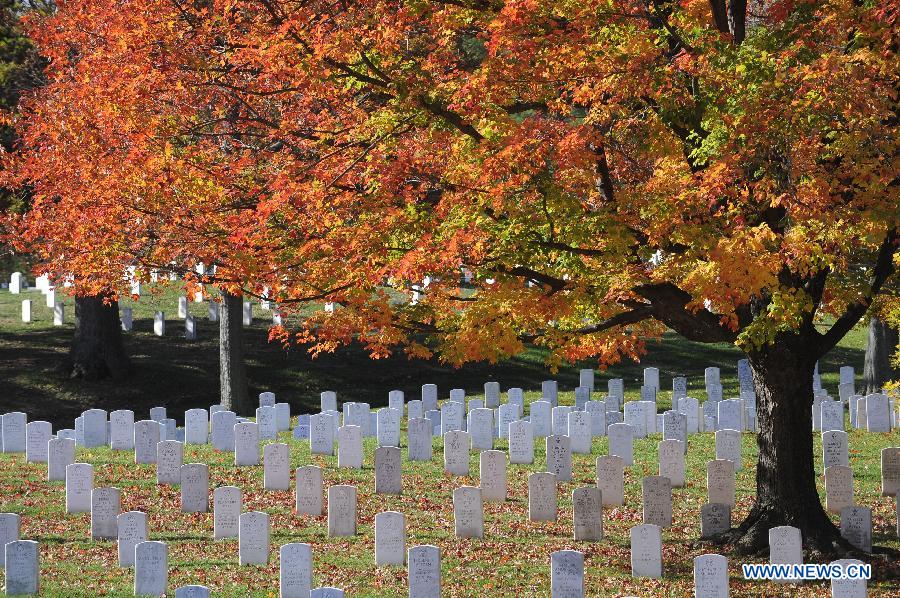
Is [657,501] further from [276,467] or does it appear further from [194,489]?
[194,489]

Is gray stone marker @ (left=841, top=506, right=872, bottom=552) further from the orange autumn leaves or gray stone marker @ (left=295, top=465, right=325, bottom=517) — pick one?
gray stone marker @ (left=295, top=465, right=325, bottom=517)

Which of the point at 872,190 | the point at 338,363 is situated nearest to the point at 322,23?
the point at 872,190

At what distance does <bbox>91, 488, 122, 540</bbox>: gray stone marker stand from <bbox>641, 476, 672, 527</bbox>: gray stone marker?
5977mm

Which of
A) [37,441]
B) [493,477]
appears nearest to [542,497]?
[493,477]

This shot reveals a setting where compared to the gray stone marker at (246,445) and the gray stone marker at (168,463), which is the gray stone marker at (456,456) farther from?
the gray stone marker at (168,463)

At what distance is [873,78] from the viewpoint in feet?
32.2

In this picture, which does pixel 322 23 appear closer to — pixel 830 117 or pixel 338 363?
pixel 830 117

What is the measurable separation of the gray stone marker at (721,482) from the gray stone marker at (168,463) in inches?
272

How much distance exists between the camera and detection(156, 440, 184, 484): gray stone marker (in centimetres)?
1470

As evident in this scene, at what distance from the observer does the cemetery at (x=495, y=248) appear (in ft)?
32.8

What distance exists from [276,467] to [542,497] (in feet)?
12.0

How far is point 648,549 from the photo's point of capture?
1098 centimetres

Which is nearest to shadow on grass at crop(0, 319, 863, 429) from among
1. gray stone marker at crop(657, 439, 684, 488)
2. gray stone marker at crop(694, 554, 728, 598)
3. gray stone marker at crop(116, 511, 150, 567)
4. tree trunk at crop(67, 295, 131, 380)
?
tree trunk at crop(67, 295, 131, 380)

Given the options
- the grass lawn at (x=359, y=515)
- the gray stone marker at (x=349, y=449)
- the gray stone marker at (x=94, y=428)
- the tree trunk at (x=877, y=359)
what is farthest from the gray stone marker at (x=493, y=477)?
the tree trunk at (x=877, y=359)
